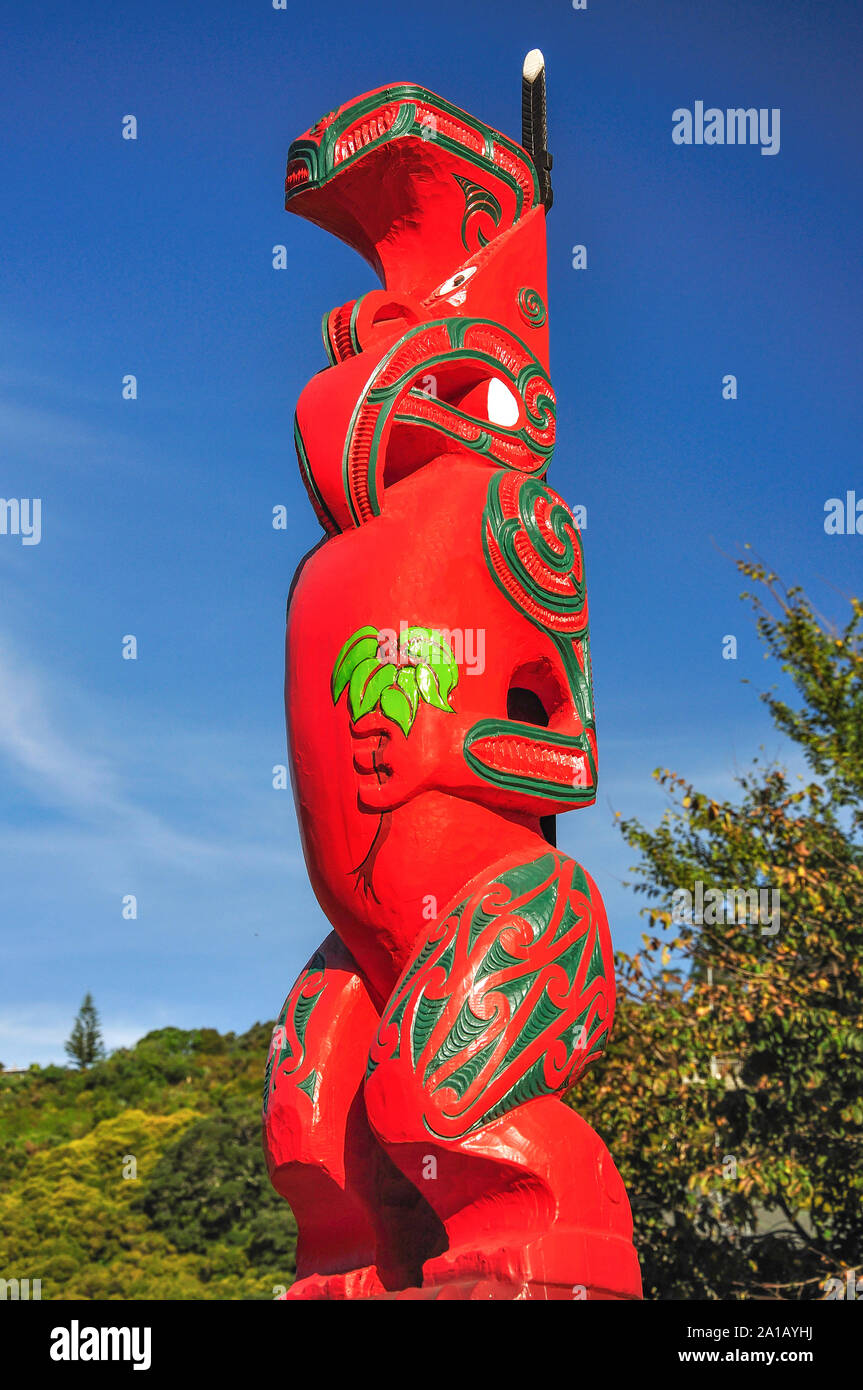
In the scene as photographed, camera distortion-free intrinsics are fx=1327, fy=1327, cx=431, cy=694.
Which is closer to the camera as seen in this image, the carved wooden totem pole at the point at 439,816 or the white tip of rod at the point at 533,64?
the carved wooden totem pole at the point at 439,816

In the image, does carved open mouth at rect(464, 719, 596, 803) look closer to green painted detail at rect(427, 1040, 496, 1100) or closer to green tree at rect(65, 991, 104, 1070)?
green painted detail at rect(427, 1040, 496, 1100)

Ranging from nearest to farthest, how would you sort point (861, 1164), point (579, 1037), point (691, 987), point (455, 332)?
point (579, 1037) < point (455, 332) < point (861, 1164) < point (691, 987)

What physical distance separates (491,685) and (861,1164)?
5109 mm

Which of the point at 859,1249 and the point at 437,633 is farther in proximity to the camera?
the point at 859,1249

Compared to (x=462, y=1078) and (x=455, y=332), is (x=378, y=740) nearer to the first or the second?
(x=462, y=1078)

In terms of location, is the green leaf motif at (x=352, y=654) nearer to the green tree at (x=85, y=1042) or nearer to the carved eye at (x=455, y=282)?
the carved eye at (x=455, y=282)

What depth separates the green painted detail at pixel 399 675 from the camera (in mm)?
5199

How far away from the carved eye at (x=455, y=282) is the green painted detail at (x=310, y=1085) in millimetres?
3468

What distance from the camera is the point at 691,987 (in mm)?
9797

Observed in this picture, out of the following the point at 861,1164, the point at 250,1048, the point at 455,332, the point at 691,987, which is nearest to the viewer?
the point at 455,332

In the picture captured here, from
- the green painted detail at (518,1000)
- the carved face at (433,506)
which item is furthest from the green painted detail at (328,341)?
the green painted detail at (518,1000)

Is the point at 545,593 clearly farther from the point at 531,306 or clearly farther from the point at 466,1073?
the point at 466,1073

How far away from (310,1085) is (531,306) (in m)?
3.68
